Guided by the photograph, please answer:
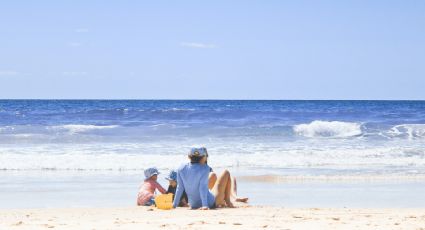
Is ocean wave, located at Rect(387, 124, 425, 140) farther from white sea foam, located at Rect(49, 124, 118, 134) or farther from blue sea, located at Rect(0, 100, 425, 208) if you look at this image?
white sea foam, located at Rect(49, 124, 118, 134)

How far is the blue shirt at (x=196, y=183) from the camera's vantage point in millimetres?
9078

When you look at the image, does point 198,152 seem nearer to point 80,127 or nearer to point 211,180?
point 211,180

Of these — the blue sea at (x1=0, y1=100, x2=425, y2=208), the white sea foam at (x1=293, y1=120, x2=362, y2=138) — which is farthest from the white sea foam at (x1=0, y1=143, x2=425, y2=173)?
the white sea foam at (x1=293, y1=120, x2=362, y2=138)

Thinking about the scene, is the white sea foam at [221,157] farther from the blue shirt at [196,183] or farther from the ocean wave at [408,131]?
the ocean wave at [408,131]

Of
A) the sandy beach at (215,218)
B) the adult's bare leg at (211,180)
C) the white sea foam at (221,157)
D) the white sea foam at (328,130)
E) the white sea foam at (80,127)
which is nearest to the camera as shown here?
the sandy beach at (215,218)

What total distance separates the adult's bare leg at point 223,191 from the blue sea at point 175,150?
3.04ft

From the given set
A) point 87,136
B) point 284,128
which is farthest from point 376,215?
point 284,128

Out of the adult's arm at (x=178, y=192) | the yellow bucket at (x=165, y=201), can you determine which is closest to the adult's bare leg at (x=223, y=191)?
the adult's arm at (x=178, y=192)

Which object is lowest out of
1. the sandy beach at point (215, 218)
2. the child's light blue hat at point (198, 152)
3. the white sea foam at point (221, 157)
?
the white sea foam at point (221, 157)

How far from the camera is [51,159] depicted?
16109mm

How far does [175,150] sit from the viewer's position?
19312 mm

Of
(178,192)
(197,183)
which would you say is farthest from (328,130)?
(197,183)

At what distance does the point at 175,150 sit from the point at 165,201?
10.2 metres

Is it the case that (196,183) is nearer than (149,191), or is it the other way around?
(196,183)
